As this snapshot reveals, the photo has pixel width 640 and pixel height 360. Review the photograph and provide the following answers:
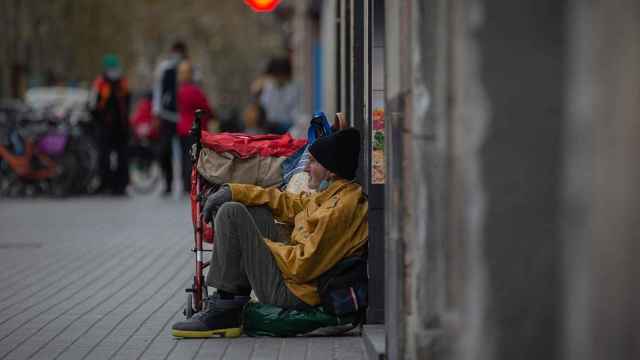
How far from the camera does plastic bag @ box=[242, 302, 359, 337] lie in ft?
28.7

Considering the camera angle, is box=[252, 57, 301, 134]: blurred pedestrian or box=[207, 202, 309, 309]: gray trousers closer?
box=[207, 202, 309, 309]: gray trousers

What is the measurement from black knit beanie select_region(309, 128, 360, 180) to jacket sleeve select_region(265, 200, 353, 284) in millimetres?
230

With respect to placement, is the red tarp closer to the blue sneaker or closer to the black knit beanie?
the black knit beanie

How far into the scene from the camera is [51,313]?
→ 9.96 meters

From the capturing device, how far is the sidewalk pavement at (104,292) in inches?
330

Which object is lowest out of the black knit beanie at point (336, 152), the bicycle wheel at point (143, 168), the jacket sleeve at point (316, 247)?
the bicycle wheel at point (143, 168)

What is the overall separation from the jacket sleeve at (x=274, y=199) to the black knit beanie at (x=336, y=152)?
0.38 meters

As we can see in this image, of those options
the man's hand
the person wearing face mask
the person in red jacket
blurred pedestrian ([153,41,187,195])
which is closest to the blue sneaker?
the man's hand

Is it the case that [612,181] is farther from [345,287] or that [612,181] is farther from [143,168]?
[143,168]

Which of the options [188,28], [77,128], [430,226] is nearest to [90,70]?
[188,28]

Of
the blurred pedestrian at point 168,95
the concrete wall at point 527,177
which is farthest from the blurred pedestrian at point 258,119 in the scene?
the concrete wall at point 527,177

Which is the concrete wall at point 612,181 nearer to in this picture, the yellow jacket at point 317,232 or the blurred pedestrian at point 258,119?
the yellow jacket at point 317,232

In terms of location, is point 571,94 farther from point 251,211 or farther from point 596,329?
point 251,211

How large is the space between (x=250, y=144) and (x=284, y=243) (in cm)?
61
